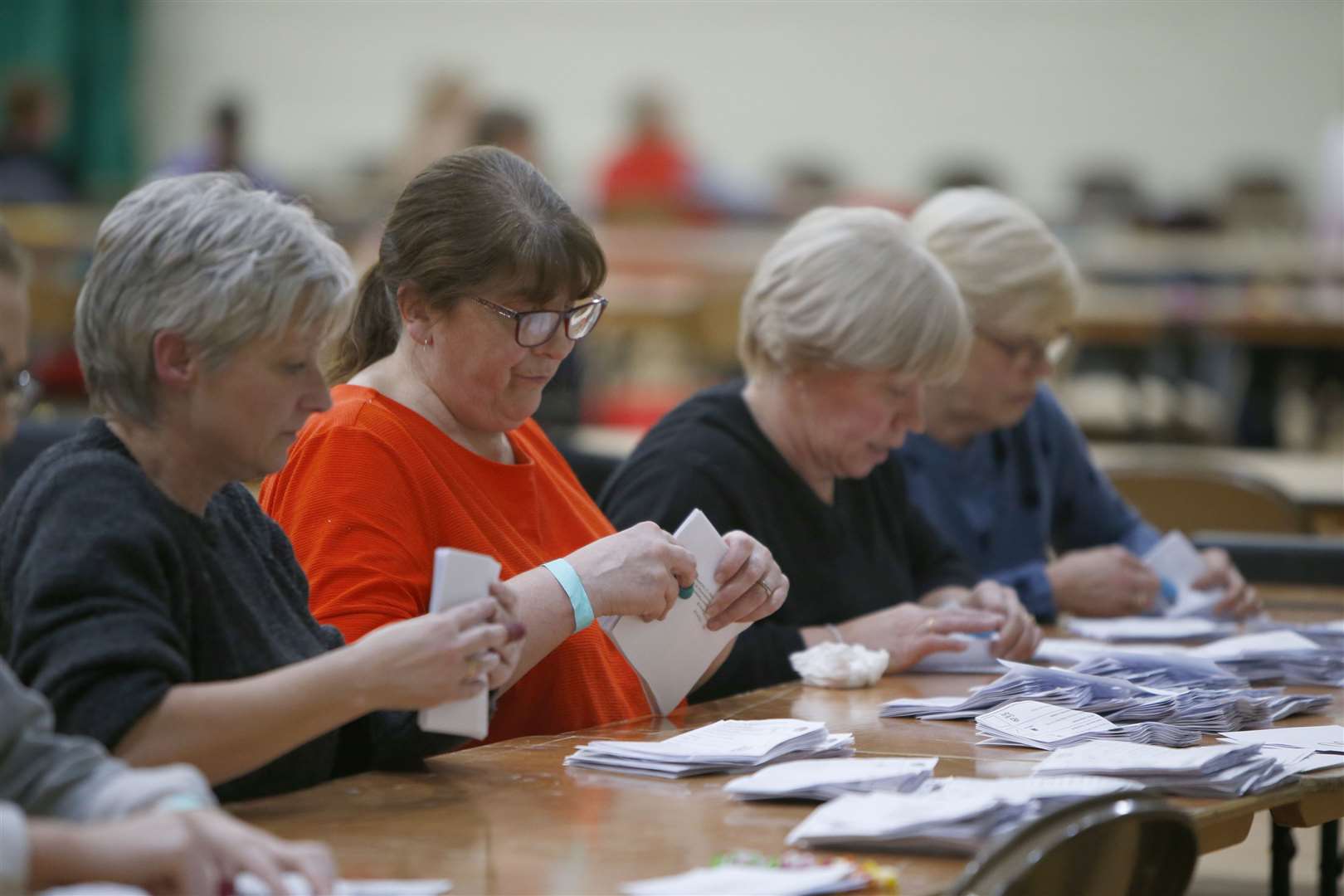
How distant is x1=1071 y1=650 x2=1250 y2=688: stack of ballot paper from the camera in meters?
2.29

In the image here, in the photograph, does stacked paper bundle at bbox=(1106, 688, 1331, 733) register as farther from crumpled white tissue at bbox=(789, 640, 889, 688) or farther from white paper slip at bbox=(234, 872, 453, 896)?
white paper slip at bbox=(234, 872, 453, 896)

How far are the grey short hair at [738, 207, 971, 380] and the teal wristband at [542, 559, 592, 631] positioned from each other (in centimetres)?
86

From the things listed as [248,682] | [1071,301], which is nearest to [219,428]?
[248,682]

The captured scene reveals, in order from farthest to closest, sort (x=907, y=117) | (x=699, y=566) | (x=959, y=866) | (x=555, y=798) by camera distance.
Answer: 1. (x=907, y=117)
2. (x=699, y=566)
3. (x=555, y=798)
4. (x=959, y=866)

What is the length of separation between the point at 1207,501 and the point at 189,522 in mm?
3210

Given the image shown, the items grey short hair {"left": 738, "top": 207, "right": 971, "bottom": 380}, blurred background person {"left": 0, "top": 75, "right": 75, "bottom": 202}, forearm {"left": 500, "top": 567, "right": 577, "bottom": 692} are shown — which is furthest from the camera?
blurred background person {"left": 0, "top": 75, "right": 75, "bottom": 202}

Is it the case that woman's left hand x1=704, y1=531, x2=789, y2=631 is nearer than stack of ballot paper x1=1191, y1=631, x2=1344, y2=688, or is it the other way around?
woman's left hand x1=704, y1=531, x2=789, y2=631

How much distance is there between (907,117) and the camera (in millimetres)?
13680

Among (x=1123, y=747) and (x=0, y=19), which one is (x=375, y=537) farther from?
(x=0, y=19)

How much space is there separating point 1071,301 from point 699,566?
142 centimetres

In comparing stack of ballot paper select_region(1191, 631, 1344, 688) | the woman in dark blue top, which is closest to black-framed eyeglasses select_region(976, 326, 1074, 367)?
the woman in dark blue top

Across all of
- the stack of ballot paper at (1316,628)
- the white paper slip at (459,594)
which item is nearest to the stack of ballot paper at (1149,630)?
the stack of ballot paper at (1316,628)

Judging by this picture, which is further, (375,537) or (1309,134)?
(1309,134)

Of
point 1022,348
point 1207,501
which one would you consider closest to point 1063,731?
point 1022,348
